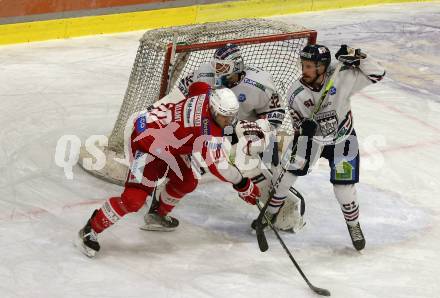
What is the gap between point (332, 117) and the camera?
378 centimetres

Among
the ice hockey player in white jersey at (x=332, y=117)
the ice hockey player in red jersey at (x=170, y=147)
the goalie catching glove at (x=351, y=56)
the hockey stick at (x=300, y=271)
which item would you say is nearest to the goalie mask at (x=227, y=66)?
the ice hockey player in red jersey at (x=170, y=147)

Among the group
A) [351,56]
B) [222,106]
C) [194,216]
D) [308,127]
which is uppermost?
[351,56]

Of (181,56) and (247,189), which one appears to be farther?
(181,56)

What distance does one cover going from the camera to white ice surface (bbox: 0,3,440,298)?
3.60 m

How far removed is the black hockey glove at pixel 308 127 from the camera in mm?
3713

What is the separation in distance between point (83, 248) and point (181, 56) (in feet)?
4.22

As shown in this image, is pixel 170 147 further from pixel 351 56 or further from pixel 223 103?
pixel 351 56

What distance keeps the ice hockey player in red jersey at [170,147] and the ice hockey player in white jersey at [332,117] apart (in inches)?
13.1

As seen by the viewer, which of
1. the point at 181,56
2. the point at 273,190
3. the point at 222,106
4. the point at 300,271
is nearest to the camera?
the point at 222,106

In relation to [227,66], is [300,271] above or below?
below

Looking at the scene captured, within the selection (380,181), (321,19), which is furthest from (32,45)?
(380,181)

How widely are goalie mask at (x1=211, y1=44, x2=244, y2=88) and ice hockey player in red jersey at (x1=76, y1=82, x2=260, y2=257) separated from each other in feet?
0.53

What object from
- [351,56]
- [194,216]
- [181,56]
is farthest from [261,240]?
[181,56]

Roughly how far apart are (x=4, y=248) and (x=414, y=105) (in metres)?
3.36
